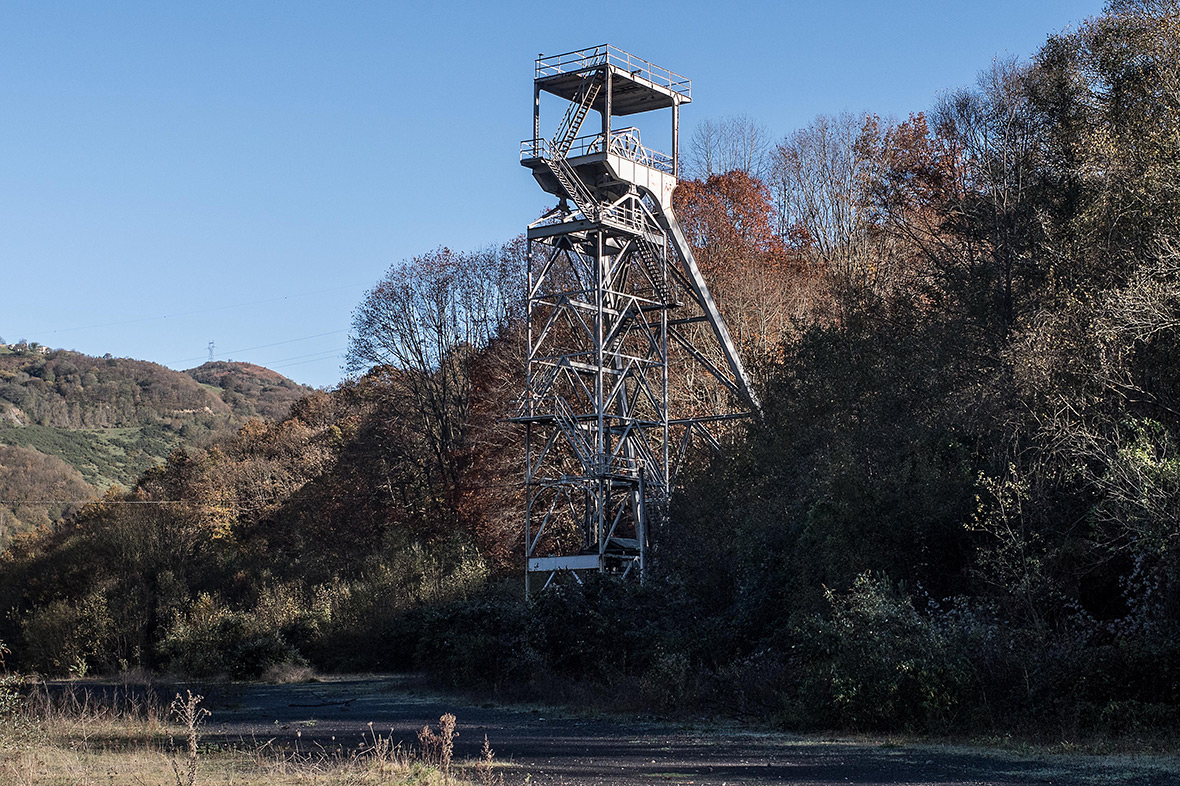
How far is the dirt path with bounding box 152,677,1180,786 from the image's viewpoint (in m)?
14.2

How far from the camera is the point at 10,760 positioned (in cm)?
1467

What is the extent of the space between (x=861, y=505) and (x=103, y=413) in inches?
4540

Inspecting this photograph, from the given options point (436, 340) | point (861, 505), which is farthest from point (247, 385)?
point (861, 505)

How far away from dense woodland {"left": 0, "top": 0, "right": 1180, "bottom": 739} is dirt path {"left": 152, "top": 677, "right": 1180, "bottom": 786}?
159cm

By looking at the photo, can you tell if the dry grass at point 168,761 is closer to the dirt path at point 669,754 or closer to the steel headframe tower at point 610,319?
the dirt path at point 669,754

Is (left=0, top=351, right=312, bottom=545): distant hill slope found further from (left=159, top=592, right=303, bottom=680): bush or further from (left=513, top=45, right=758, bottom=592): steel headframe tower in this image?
(left=513, top=45, right=758, bottom=592): steel headframe tower

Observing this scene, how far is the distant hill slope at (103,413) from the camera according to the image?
92.3 metres

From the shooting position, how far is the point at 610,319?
123ft

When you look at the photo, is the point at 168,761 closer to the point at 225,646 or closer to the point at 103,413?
the point at 225,646

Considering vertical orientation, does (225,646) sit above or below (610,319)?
below

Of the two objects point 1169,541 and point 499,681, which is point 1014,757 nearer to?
point 1169,541

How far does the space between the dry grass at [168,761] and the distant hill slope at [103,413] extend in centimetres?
6926

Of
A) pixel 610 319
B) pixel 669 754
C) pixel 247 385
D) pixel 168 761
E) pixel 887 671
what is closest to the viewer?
pixel 168 761

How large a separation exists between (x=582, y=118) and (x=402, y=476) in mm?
18498
